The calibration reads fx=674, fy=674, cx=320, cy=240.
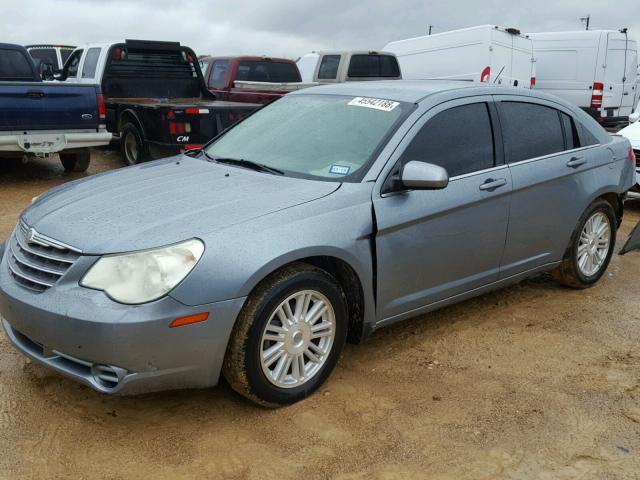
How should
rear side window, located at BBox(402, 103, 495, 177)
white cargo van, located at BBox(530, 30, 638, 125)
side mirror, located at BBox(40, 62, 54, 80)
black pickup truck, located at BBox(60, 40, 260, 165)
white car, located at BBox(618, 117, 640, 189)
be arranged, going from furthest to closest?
white cargo van, located at BBox(530, 30, 638, 125), side mirror, located at BBox(40, 62, 54, 80), black pickup truck, located at BBox(60, 40, 260, 165), white car, located at BBox(618, 117, 640, 189), rear side window, located at BBox(402, 103, 495, 177)

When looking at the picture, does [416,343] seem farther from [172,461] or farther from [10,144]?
[10,144]

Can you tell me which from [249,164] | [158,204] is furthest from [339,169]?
[158,204]

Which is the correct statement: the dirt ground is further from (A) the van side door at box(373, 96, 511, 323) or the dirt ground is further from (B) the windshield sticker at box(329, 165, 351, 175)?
(B) the windshield sticker at box(329, 165, 351, 175)

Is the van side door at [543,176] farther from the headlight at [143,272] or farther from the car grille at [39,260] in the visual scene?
the car grille at [39,260]

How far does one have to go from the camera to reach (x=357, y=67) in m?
13.4

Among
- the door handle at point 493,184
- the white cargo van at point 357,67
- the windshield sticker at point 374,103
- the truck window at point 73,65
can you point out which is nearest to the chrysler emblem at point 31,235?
the windshield sticker at point 374,103

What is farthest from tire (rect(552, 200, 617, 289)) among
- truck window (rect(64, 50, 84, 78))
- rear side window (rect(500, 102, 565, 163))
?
truck window (rect(64, 50, 84, 78))

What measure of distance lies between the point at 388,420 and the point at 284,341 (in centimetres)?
65

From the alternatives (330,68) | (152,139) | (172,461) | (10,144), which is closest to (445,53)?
(330,68)

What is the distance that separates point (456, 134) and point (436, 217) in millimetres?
613

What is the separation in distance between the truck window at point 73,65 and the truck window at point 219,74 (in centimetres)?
240

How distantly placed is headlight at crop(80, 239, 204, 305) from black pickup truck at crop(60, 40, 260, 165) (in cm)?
609

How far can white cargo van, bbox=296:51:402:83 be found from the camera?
1335 cm

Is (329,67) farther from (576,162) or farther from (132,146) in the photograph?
(576,162)
